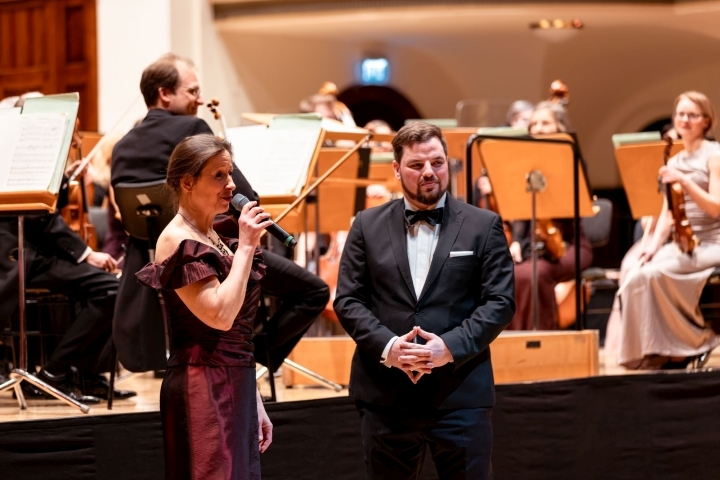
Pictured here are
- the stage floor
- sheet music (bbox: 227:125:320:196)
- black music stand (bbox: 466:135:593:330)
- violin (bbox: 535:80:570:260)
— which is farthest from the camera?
violin (bbox: 535:80:570:260)

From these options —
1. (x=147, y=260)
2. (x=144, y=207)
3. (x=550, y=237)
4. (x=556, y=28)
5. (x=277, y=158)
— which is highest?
(x=556, y=28)

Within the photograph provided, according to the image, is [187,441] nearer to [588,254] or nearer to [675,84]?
[588,254]

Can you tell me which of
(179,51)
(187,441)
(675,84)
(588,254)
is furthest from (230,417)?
(675,84)

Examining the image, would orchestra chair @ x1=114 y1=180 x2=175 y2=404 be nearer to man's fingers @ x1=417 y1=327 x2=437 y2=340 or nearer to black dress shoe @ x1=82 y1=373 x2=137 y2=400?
black dress shoe @ x1=82 y1=373 x2=137 y2=400

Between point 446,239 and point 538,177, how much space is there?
1.99 meters

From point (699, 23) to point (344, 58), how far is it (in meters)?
3.24

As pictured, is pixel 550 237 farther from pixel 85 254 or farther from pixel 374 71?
pixel 374 71

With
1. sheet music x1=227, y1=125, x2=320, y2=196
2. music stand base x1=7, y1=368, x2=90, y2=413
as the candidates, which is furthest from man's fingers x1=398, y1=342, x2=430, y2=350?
music stand base x1=7, y1=368, x2=90, y2=413

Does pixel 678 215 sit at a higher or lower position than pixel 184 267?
lower

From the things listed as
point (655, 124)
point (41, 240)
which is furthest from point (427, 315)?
point (655, 124)

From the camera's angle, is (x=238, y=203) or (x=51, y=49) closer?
(x=238, y=203)

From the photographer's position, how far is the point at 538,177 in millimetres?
4797

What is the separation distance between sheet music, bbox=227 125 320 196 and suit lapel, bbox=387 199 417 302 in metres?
1.10

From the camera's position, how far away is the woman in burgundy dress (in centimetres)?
252
